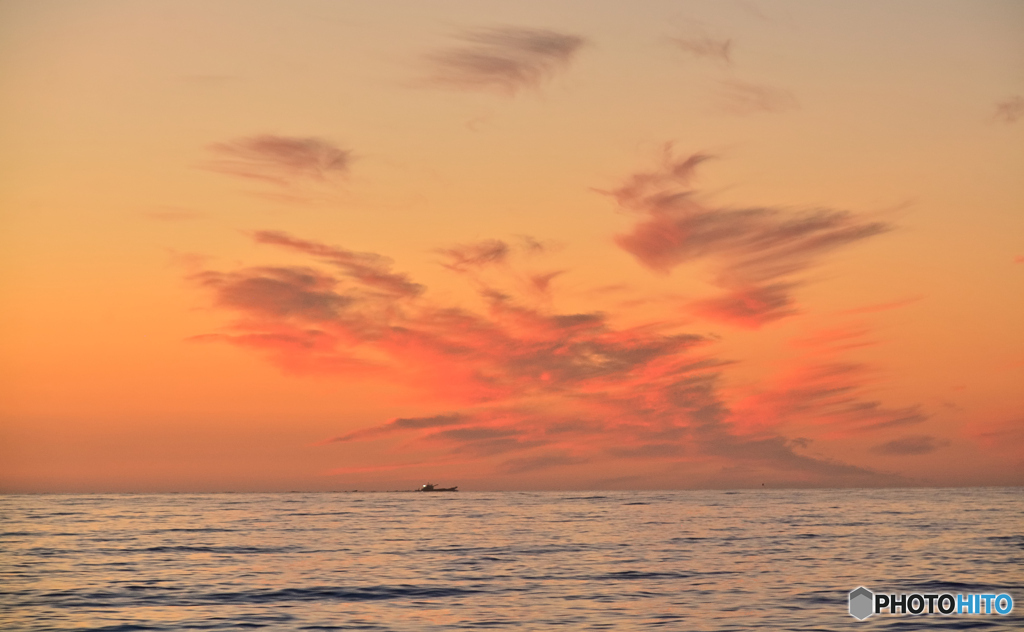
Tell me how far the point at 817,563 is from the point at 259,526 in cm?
6735

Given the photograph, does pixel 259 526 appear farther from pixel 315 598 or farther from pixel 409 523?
pixel 315 598

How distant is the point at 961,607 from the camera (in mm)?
35500

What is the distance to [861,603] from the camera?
118 ft
